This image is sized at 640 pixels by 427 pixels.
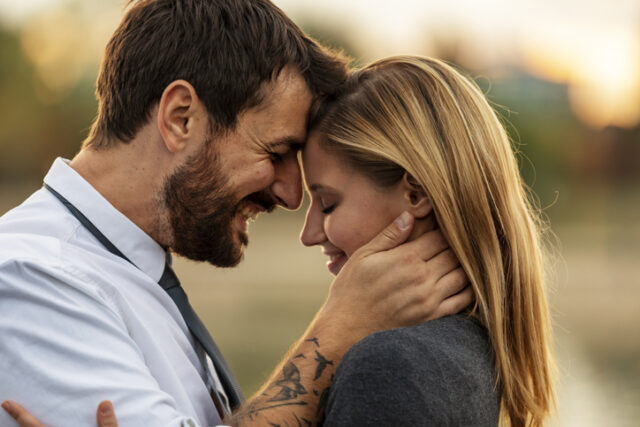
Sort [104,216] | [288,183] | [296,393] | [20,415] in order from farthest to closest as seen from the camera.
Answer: [288,183], [104,216], [296,393], [20,415]

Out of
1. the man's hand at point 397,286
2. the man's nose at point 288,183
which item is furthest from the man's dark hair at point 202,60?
the man's hand at point 397,286

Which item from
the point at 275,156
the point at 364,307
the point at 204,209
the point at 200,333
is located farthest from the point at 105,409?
the point at 275,156

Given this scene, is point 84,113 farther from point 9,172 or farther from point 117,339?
point 117,339

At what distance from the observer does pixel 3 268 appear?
2.25 metres

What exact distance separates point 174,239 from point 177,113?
17.4 inches

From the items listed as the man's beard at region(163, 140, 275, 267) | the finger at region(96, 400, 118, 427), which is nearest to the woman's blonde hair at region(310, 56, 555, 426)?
the man's beard at region(163, 140, 275, 267)

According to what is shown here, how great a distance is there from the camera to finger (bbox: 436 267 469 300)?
2551mm

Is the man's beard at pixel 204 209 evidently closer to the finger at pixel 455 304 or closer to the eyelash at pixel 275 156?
the eyelash at pixel 275 156

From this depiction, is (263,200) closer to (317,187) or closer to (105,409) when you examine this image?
(317,187)

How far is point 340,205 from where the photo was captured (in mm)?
2750

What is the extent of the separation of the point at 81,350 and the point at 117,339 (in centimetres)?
13

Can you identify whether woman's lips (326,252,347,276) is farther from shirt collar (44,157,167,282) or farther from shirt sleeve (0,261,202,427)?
shirt sleeve (0,261,202,427)

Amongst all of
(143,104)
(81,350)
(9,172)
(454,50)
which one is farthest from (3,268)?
(9,172)

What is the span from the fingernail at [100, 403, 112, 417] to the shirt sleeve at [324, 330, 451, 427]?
1.88 feet
